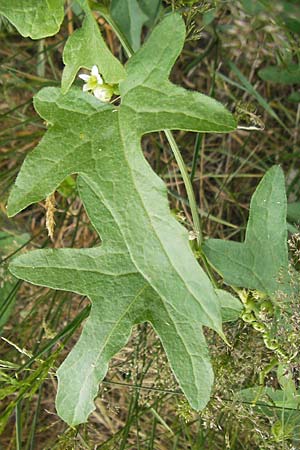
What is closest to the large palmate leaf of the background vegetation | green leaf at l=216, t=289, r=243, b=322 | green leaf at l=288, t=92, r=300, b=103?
green leaf at l=216, t=289, r=243, b=322

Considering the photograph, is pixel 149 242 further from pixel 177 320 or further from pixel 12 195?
pixel 12 195

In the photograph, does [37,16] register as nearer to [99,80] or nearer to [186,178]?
[99,80]

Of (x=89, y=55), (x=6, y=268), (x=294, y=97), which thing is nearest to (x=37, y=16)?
(x=89, y=55)

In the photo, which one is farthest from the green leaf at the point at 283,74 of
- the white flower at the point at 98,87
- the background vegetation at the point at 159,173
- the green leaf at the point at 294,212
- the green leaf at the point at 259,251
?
the white flower at the point at 98,87

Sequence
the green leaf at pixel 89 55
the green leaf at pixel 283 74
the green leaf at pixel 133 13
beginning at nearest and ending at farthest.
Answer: the green leaf at pixel 89 55 < the green leaf at pixel 133 13 < the green leaf at pixel 283 74

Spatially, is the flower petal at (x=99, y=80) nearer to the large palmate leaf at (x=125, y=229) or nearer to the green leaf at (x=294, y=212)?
the large palmate leaf at (x=125, y=229)

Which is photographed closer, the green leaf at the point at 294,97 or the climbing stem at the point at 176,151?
the climbing stem at the point at 176,151

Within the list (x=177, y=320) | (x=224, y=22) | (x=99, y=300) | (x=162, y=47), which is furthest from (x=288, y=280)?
(x=224, y=22)
